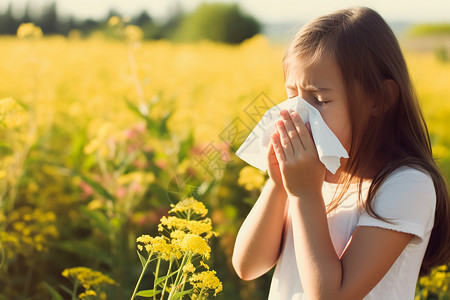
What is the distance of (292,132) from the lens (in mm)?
1157

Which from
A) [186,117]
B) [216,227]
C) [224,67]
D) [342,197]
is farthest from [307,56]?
[224,67]

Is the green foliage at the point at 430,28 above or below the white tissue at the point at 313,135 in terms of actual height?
below

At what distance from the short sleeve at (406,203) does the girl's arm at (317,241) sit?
0.08ft

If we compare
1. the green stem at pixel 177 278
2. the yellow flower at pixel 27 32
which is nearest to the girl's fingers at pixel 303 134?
the green stem at pixel 177 278

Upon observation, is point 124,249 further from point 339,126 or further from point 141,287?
point 339,126

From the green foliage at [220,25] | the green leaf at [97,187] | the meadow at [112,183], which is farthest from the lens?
the green foliage at [220,25]

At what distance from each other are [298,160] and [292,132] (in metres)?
0.06

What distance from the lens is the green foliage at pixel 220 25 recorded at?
23047mm

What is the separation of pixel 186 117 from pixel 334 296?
2628 millimetres

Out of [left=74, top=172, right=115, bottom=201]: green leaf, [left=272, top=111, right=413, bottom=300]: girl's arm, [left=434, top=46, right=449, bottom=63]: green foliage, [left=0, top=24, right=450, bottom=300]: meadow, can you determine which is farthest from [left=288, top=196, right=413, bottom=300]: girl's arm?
[left=434, top=46, right=449, bottom=63]: green foliage

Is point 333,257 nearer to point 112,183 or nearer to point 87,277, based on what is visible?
point 87,277

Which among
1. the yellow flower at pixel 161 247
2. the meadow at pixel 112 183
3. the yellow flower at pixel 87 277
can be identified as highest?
the yellow flower at pixel 161 247

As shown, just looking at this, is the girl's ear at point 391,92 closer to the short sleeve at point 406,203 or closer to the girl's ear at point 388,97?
the girl's ear at point 388,97

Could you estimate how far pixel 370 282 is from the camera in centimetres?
115
